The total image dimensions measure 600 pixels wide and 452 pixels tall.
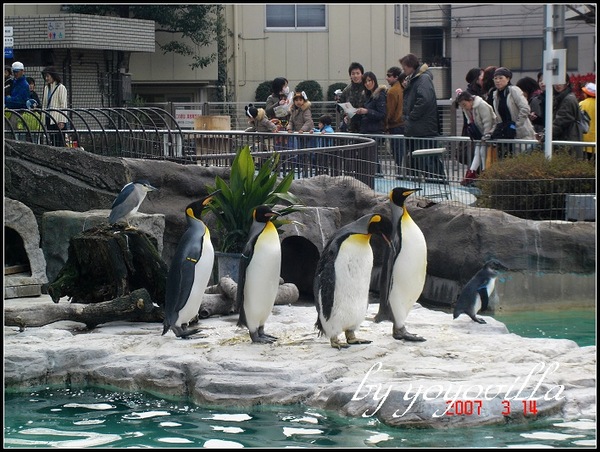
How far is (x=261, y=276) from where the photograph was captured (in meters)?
8.05

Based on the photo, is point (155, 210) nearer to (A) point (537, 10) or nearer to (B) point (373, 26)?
(B) point (373, 26)

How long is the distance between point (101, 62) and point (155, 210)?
16710 mm

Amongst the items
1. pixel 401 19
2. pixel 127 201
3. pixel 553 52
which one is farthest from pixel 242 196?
pixel 401 19

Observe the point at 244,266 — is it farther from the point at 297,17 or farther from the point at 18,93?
the point at 297,17

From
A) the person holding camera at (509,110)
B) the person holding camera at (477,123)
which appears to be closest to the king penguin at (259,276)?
the person holding camera at (477,123)

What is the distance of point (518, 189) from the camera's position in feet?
41.5

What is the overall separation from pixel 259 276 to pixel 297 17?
24949mm

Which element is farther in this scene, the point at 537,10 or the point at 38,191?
the point at 537,10

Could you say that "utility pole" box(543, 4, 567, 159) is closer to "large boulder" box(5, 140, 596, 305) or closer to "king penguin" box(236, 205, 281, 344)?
"large boulder" box(5, 140, 596, 305)

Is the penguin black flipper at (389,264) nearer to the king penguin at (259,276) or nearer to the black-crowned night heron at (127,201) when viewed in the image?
the king penguin at (259,276)

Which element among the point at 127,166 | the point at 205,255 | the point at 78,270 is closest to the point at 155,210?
the point at 127,166

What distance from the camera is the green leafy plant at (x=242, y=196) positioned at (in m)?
9.75

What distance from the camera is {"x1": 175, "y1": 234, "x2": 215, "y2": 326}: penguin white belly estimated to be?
321 inches

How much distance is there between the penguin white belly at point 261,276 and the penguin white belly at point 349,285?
1.51 feet
